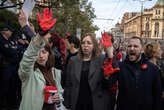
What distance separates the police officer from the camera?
416 cm

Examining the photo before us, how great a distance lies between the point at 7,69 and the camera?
4.19 m

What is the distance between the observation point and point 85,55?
296 centimetres

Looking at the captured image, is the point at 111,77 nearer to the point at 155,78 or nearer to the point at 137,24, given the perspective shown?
the point at 155,78

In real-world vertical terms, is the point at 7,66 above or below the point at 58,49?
below

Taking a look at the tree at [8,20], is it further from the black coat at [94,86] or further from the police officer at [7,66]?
the black coat at [94,86]

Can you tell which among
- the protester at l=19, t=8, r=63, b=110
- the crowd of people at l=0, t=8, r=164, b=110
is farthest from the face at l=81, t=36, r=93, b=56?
the protester at l=19, t=8, r=63, b=110

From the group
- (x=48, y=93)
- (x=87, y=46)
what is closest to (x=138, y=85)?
(x=87, y=46)

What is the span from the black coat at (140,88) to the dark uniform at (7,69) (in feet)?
8.85

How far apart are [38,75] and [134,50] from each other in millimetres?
1589

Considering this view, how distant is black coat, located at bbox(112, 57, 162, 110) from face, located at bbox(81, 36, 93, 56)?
57cm

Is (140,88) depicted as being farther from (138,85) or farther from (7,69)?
(7,69)

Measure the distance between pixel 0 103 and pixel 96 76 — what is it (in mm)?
2902

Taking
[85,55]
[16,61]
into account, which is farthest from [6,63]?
[85,55]

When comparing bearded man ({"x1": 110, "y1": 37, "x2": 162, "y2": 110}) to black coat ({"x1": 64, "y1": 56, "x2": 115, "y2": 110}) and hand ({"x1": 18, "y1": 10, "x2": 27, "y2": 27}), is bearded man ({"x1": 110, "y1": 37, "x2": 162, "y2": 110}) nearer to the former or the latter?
black coat ({"x1": 64, "y1": 56, "x2": 115, "y2": 110})
